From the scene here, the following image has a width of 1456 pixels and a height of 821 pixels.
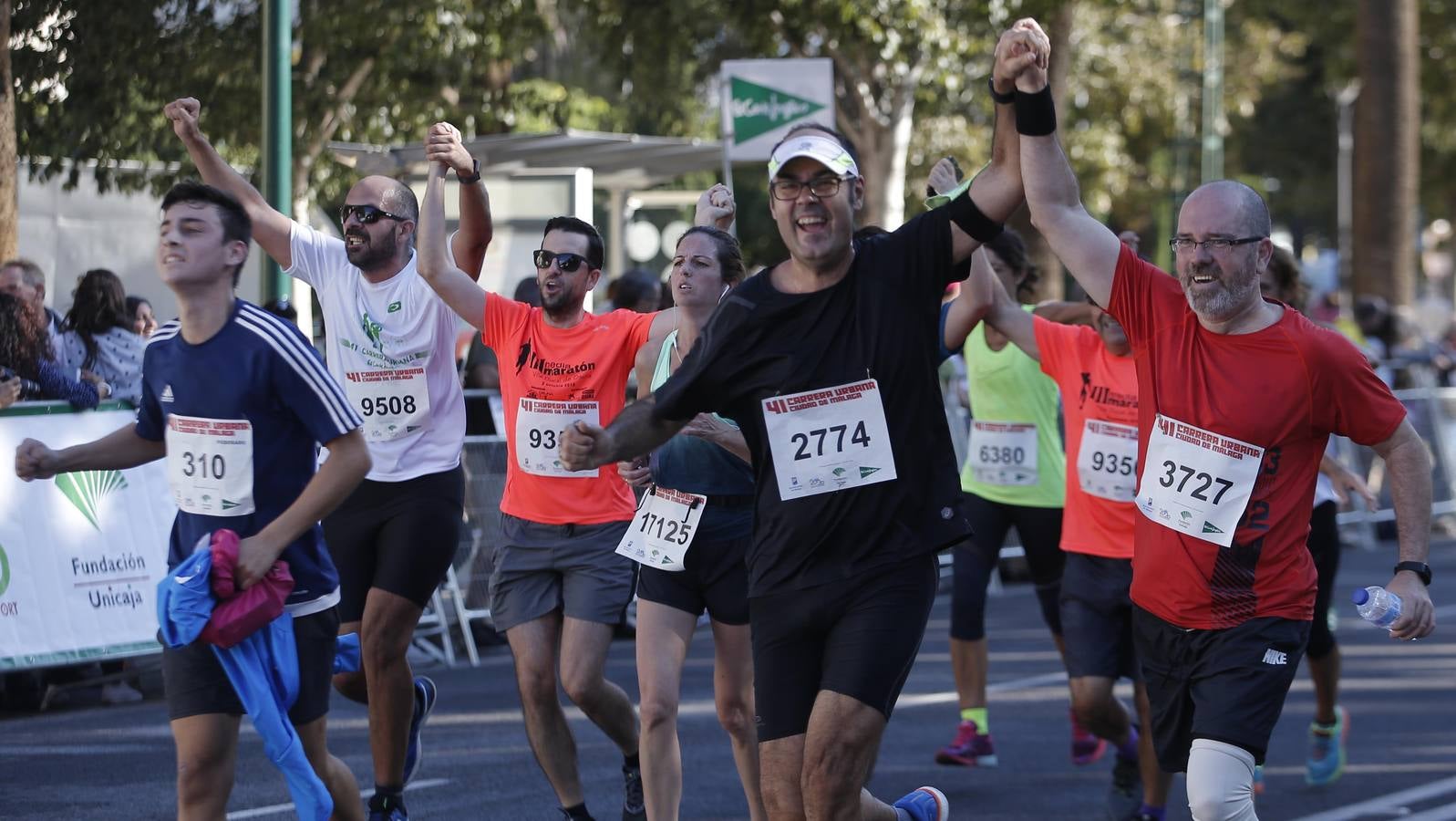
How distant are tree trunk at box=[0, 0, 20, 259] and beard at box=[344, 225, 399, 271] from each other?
530cm

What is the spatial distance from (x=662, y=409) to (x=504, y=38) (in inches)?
576

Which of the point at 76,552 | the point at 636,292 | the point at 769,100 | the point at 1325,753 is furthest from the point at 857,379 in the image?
the point at 769,100

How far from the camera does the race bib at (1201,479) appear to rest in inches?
202

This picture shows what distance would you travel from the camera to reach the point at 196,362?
501 cm

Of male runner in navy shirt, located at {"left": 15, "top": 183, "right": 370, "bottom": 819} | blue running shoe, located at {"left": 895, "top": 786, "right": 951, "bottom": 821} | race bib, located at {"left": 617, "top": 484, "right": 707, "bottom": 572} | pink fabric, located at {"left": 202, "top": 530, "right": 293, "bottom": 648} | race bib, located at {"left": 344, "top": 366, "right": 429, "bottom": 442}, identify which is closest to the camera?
pink fabric, located at {"left": 202, "top": 530, "right": 293, "bottom": 648}

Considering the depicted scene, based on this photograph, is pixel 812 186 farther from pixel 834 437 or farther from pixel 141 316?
pixel 141 316

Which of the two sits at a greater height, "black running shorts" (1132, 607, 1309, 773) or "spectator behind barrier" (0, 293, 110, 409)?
"spectator behind barrier" (0, 293, 110, 409)

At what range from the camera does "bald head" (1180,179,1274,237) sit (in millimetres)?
5152

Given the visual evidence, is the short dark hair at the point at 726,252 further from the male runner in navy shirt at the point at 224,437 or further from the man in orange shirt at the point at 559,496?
the male runner in navy shirt at the point at 224,437

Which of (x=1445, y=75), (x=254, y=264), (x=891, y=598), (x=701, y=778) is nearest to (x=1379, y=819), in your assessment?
(x=701, y=778)

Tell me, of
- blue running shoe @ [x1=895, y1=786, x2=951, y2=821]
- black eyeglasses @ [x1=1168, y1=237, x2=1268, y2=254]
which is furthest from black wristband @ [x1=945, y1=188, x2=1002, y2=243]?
blue running shoe @ [x1=895, y1=786, x2=951, y2=821]

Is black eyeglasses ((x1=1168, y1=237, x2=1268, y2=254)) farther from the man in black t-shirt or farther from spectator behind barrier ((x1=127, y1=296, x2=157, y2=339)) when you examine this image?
spectator behind barrier ((x1=127, y1=296, x2=157, y2=339))

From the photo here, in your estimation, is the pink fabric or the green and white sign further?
the green and white sign

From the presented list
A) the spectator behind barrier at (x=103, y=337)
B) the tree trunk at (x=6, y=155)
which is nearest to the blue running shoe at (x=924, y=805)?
the spectator behind barrier at (x=103, y=337)
